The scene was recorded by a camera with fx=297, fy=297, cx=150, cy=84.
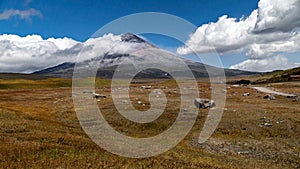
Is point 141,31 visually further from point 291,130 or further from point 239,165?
point 291,130

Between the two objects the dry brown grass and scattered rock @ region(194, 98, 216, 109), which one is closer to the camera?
the dry brown grass

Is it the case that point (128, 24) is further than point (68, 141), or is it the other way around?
point (68, 141)

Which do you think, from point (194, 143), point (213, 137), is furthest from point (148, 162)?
point (213, 137)

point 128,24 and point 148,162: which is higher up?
point 128,24

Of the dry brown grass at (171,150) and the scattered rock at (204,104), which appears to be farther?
the scattered rock at (204,104)

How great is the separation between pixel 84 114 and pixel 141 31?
41779mm

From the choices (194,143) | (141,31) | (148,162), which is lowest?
(194,143)

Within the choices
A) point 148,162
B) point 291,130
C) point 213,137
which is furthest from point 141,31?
point 291,130

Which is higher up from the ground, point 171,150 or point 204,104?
point 204,104

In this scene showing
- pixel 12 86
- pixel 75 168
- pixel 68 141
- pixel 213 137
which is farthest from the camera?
pixel 12 86

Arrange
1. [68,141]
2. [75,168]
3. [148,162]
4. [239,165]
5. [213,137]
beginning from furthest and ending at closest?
[213,137] < [239,165] < [68,141] < [148,162] < [75,168]

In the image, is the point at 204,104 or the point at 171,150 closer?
the point at 171,150

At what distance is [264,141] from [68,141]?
24.5 metres

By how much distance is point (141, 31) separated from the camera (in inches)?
810
